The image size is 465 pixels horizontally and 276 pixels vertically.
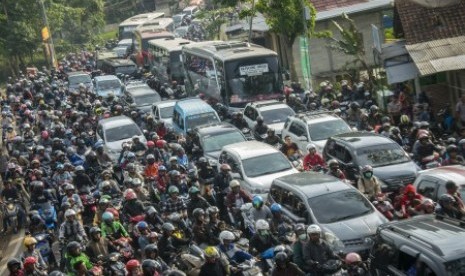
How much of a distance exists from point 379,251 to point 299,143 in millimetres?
11076

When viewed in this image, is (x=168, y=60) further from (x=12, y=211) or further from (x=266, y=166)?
(x=266, y=166)

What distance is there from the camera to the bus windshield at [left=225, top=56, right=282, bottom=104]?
95.9ft

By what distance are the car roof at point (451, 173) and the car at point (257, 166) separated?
4287 millimetres

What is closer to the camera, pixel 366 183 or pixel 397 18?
pixel 366 183

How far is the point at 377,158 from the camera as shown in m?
18.2

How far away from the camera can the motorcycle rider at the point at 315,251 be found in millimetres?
12320

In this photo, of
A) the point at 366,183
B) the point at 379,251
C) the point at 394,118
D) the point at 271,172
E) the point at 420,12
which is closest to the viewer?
the point at 379,251

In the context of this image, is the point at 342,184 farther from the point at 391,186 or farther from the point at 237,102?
the point at 237,102

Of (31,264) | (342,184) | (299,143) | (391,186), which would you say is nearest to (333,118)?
(299,143)

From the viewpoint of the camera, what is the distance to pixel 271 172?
18578 mm

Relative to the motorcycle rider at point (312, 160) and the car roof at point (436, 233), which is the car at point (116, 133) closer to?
the motorcycle rider at point (312, 160)

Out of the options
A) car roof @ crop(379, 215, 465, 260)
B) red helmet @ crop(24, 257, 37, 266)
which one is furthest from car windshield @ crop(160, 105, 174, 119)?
car roof @ crop(379, 215, 465, 260)

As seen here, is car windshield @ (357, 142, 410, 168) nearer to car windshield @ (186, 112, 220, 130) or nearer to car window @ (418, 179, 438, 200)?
car window @ (418, 179, 438, 200)

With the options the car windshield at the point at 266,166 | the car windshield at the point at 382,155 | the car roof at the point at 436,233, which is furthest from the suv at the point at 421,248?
the car windshield at the point at 266,166
